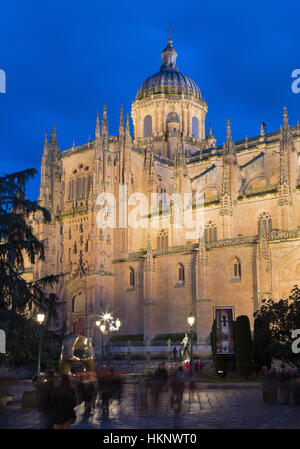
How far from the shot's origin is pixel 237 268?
139 ft

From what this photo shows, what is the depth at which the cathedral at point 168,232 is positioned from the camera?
4194 centimetres

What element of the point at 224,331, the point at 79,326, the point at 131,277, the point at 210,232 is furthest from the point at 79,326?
the point at 224,331

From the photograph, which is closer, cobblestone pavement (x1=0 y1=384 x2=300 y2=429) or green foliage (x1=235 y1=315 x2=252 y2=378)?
cobblestone pavement (x1=0 y1=384 x2=300 y2=429)

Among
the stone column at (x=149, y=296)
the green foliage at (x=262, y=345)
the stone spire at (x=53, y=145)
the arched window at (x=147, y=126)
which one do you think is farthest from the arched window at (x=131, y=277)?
the arched window at (x=147, y=126)

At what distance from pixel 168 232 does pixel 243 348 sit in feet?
79.8

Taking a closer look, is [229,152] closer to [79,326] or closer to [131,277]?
[131,277]

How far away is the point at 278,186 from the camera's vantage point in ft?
146

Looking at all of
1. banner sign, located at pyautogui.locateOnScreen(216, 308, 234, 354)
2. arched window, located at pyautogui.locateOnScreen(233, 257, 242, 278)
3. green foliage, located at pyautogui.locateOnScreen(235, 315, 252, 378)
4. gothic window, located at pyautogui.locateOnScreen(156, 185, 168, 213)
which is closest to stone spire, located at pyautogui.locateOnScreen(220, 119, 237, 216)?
arched window, located at pyautogui.locateOnScreen(233, 257, 242, 278)

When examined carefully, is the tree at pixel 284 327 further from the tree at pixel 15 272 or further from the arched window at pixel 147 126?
the arched window at pixel 147 126

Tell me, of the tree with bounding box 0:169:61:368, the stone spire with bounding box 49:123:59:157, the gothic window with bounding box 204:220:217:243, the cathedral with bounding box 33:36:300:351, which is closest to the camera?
the tree with bounding box 0:169:61:368

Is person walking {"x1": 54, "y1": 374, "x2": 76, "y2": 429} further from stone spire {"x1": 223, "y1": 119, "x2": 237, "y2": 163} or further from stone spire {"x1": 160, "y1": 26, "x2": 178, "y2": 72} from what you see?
stone spire {"x1": 160, "y1": 26, "x2": 178, "y2": 72}

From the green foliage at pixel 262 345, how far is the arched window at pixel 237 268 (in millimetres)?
13979

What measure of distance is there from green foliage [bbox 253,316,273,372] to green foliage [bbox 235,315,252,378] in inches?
23.5

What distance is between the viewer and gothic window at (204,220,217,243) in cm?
4800
